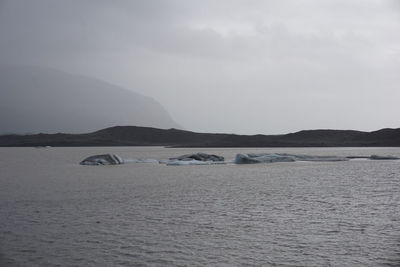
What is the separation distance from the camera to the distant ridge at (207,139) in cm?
12812

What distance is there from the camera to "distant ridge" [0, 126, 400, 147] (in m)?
128

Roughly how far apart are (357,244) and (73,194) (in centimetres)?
1329

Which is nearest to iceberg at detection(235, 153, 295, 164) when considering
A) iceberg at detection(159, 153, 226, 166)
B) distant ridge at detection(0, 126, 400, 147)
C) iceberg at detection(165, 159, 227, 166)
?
iceberg at detection(159, 153, 226, 166)

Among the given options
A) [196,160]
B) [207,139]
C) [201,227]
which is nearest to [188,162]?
[196,160]

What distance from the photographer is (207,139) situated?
182500 millimetres

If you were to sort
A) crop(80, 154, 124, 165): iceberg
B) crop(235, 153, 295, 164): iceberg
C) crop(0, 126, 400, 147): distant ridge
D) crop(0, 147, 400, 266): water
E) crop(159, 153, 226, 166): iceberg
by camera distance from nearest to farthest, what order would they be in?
crop(0, 147, 400, 266): water, crop(80, 154, 124, 165): iceberg, crop(159, 153, 226, 166): iceberg, crop(235, 153, 295, 164): iceberg, crop(0, 126, 400, 147): distant ridge

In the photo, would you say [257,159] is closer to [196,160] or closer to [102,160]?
[196,160]

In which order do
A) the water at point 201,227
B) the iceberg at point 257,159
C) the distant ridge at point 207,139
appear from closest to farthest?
the water at point 201,227
the iceberg at point 257,159
the distant ridge at point 207,139

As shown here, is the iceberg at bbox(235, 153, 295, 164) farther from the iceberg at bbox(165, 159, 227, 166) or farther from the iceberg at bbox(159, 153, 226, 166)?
the iceberg at bbox(165, 159, 227, 166)

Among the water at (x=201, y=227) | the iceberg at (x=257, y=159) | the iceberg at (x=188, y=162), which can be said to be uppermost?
the iceberg at (x=257, y=159)

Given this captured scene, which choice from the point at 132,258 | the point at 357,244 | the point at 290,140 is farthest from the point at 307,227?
the point at 290,140

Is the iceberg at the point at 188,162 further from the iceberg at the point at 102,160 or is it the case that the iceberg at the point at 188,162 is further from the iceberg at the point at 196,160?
the iceberg at the point at 102,160

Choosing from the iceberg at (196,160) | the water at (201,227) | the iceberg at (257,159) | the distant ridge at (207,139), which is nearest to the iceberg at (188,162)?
the iceberg at (196,160)

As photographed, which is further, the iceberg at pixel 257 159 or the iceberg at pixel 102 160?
the iceberg at pixel 257 159
